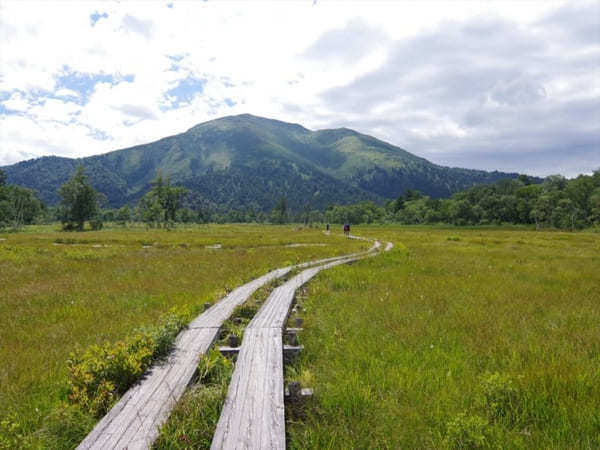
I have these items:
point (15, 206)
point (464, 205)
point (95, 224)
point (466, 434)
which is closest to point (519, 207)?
point (464, 205)

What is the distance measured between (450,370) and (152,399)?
15.5 feet

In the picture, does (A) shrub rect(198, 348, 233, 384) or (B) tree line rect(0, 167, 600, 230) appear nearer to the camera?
(A) shrub rect(198, 348, 233, 384)

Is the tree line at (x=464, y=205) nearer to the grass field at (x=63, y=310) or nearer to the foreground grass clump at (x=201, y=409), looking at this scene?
the grass field at (x=63, y=310)

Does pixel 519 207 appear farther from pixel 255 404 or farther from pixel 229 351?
pixel 255 404

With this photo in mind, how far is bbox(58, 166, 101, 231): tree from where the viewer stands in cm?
9844

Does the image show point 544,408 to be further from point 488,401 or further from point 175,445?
point 175,445

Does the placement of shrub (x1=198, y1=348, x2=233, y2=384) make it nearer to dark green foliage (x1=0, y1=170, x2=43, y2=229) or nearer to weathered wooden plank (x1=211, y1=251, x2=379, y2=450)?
weathered wooden plank (x1=211, y1=251, x2=379, y2=450)

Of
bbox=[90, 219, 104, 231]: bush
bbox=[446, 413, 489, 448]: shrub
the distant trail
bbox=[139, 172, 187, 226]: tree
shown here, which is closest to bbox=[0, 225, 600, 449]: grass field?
bbox=[446, 413, 489, 448]: shrub

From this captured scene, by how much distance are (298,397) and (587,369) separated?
5.12 metres

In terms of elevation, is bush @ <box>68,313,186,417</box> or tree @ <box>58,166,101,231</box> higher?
tree @ <box>58,166,101,231</box>

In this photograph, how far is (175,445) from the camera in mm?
3434

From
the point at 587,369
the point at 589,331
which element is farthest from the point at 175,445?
the point at 589,331

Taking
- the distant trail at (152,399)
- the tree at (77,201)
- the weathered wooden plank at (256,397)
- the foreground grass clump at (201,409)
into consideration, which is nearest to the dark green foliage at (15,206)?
the tree at (77,201)

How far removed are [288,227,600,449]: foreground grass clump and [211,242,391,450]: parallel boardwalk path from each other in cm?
46
